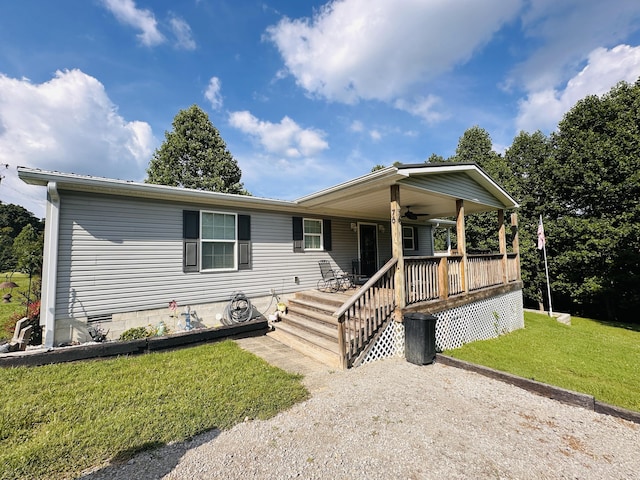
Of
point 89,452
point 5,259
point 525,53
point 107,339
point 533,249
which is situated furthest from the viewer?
point 5,259

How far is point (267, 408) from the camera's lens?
3.06 m

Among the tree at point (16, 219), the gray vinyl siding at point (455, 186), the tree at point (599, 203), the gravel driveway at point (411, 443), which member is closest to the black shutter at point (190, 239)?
the gravel driveway at point (411, 443)

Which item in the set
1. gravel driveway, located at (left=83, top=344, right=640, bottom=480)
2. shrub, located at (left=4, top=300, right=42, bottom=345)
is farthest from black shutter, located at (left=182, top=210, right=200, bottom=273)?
gravel driveway, located at (left=83, top=344, right=640, bottom=480)

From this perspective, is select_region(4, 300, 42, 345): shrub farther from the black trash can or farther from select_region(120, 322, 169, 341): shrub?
the black trash can

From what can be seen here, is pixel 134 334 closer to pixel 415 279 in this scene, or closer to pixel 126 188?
pixel 126 188

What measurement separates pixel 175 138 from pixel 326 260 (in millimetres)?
16822

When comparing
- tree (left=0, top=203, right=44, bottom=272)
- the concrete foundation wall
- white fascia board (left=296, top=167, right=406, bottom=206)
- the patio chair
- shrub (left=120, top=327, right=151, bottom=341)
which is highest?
tree (left=0, top=203, right=44, bottom=272)

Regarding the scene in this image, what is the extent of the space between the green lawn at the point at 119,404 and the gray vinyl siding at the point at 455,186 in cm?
433

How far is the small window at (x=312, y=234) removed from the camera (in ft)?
26.3

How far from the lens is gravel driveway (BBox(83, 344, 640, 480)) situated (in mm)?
2160

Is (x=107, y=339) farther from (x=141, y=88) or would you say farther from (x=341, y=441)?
(x=141, y=88)

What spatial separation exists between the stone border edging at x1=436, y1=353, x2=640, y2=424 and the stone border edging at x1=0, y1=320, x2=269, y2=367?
4.60 metres

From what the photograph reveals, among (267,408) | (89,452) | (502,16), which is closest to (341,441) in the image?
(267,408)

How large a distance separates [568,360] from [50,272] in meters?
10.0
